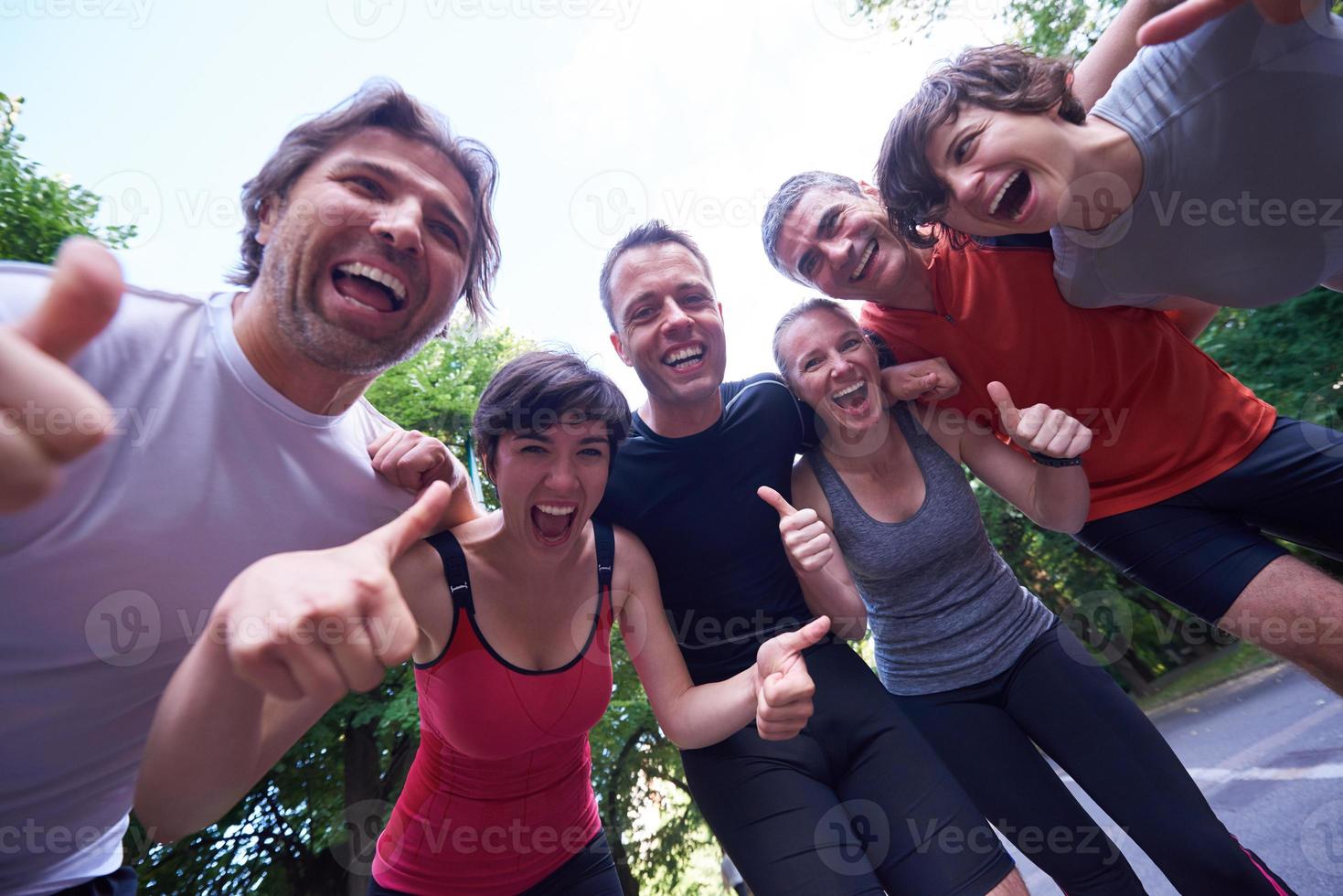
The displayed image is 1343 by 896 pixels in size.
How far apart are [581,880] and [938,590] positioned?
1.56m

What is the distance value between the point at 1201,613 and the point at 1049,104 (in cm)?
161

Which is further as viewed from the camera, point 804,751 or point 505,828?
point 505,828

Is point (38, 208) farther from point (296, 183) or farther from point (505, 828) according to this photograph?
point (505, 828)

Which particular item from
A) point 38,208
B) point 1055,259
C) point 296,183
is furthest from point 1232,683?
point 38,208

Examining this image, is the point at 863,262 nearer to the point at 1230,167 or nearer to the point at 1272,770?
the point at 1230,167

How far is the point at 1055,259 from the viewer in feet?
7.00

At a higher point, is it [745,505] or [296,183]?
[296,183]

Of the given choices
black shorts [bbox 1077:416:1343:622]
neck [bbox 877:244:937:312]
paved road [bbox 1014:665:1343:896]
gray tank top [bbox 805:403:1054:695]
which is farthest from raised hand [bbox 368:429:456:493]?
paved road [bbox 1014:665:1343:896]

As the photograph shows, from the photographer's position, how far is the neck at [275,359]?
5.55 ft

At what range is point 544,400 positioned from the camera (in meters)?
1.99

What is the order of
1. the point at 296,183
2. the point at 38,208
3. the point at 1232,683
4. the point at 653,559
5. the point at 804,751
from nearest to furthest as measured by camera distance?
the point at 296,183
the point at 804,751
the point at 653,559
the point at 38,208
the point at 1232,683

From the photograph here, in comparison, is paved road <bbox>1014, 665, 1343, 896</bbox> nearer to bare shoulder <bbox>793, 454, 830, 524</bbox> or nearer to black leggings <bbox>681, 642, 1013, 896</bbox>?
black leggings <bbox>681, 642, 1013, 896</bbox>

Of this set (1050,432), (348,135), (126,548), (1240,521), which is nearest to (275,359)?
(126,548)

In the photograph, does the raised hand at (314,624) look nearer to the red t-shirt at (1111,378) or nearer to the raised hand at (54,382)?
the raised hand at (54,382)
